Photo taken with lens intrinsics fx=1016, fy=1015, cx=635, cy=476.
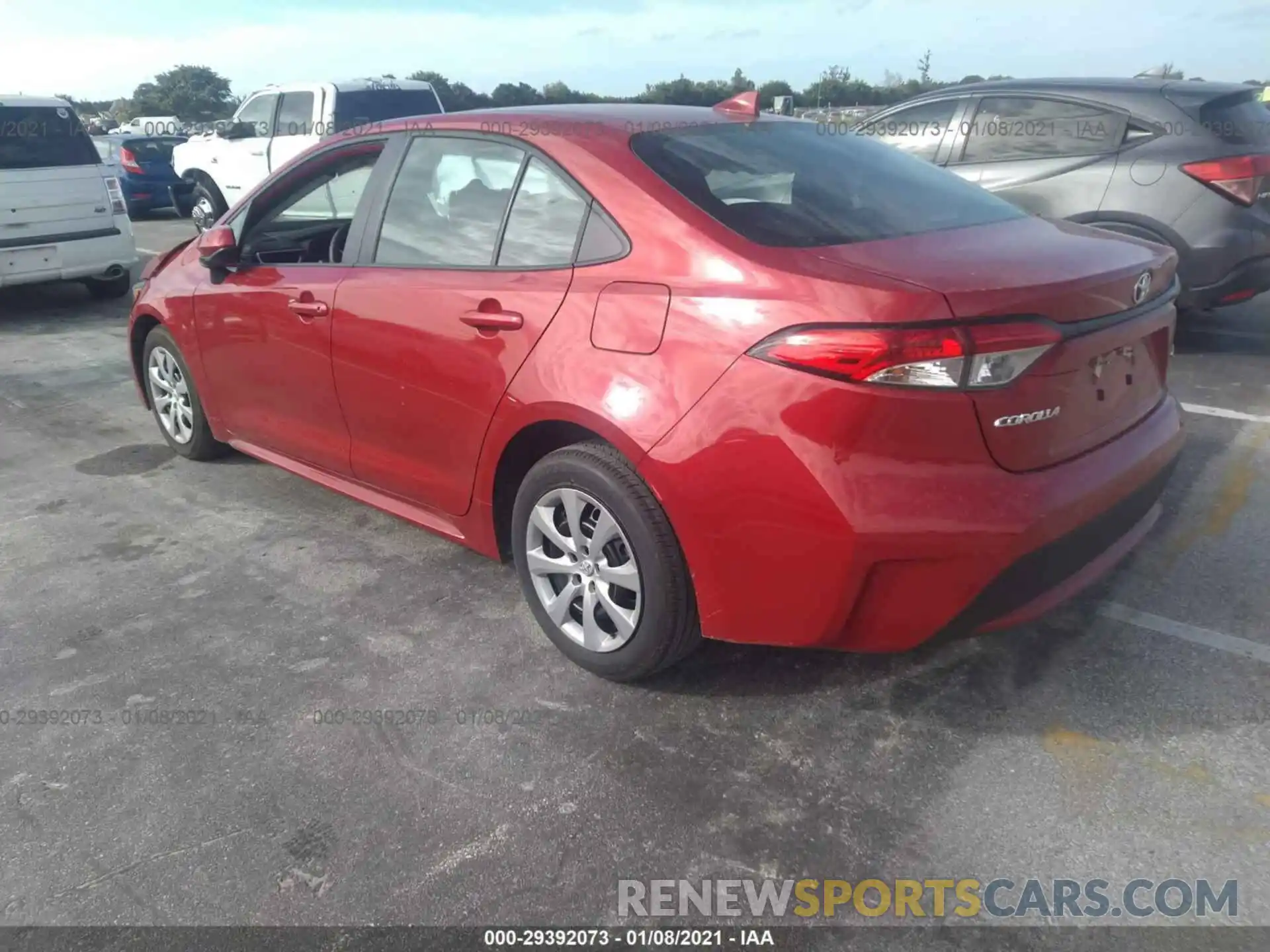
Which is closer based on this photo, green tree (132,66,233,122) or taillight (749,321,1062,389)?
taillight (749,321,1062,389)

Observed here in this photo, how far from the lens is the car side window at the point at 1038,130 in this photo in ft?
21.1

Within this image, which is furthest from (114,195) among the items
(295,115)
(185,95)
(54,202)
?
(185,95)

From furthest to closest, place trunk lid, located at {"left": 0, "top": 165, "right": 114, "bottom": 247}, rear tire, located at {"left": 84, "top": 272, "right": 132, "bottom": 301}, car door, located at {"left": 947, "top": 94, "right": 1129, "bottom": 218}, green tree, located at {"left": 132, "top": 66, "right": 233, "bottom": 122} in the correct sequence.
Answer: green tree, located at {"left": 132, "top": 66, "right": 233, "bottom": 122}, rear tire, located at {"left": 84, "top": 272, "right": 132, "bottom": 301}, trunk lid, located at {"left": 0, "top": 165, "right": 114, "bottom": 247}, car door, located at {"left": 947, "top": 94, "right": 1129, "bottom": 218}

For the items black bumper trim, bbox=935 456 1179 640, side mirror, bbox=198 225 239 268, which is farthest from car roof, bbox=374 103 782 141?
black bumper trim, bbox=935 456 1179 640

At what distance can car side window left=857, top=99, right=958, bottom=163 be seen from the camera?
727cm

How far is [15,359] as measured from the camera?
294 inches

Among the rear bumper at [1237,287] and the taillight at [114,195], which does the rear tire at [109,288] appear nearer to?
the taillight at [114,195]

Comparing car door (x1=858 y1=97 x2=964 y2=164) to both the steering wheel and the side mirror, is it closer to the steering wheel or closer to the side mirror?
the steering wheel

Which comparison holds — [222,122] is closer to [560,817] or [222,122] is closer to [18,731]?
[18,731]

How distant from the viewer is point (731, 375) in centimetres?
249

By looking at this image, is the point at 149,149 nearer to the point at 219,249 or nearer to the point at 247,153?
the point at 247,153

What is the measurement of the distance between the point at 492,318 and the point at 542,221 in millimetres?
331

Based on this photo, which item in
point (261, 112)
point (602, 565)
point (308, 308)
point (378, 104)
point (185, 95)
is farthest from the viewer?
point (185, 95)

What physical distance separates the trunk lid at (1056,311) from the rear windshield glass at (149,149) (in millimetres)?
17378
